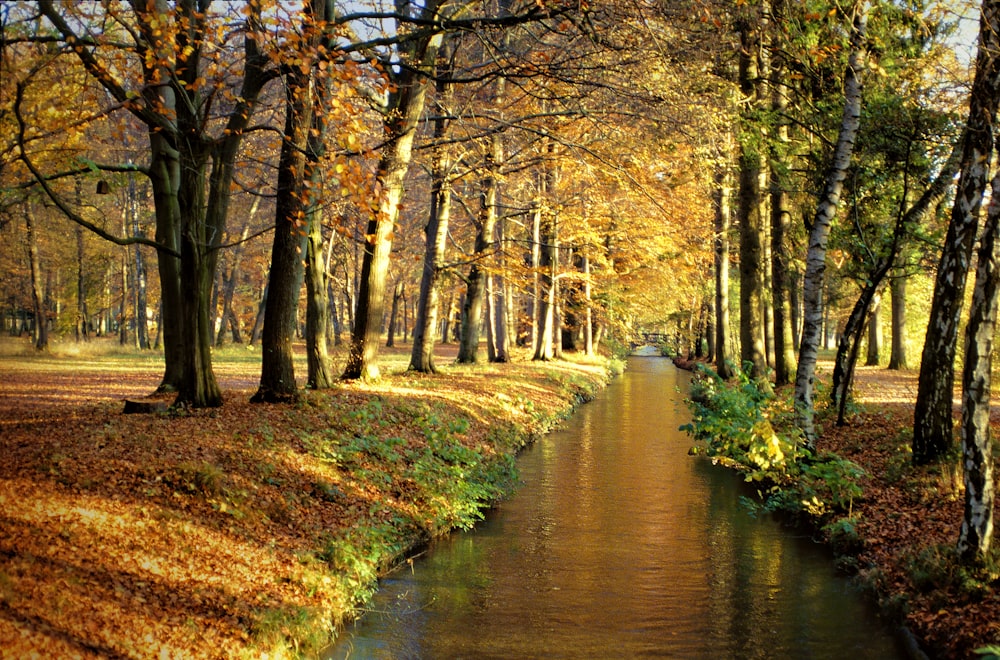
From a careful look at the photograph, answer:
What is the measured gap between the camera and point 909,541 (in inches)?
345

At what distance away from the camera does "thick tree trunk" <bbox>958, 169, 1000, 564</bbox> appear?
6.95m

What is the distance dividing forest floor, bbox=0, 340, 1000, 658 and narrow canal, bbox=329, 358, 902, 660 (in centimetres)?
55

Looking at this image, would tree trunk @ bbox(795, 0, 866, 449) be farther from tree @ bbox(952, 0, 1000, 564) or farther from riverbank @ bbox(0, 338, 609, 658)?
riverbank @ bbox(0, 338, 609, 658)

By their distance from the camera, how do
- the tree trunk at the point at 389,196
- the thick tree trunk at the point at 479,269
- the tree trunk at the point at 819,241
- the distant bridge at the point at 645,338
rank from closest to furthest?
the tree trunk at the point at 819,241
the tree trunk at the point at 389,196
the thick tree trunk at the point at 479,269
the distant bridge at the point at 645,338

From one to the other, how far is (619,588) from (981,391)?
4038 millimetres

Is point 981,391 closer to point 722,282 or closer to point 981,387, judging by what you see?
point 981,387

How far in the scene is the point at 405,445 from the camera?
12.5m

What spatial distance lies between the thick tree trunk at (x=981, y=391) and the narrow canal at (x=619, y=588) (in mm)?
1383

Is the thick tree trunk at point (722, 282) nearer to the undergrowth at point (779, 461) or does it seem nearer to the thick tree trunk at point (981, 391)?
the undergrowth at point (779, 461)

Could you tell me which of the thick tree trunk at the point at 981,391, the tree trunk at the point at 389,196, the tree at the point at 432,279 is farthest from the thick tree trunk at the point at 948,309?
the tree at the point at 432,279

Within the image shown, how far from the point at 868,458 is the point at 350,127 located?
29.6 ft

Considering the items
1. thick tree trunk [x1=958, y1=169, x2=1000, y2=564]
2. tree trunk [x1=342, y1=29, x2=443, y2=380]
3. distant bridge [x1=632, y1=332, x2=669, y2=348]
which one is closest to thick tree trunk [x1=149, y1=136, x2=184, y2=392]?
tree trunk [x1=342, y1=29, x2=443, y2=380]

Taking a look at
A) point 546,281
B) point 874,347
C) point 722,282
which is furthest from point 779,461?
point 546,281

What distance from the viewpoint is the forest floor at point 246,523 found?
5.88 m
